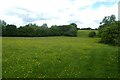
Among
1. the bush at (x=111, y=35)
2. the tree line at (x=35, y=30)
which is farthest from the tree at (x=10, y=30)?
the bush at (x=111, y=35)

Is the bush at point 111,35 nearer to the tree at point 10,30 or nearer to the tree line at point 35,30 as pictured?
the tree line at point 35,30

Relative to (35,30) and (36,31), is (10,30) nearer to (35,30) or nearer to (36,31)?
(35,30)

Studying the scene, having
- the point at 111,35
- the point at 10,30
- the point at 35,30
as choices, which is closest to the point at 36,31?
the point at 35,30

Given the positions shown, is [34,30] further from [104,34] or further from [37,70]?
[37,70]

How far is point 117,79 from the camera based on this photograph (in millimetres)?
16188

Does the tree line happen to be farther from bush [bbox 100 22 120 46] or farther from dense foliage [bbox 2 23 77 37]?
bush [bbox 100 22 120 46]

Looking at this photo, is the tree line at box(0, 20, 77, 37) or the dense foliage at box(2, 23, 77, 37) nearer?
the tree line at box(0, 20, 77, 37)

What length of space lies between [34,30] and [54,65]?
208 ft

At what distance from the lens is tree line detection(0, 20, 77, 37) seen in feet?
255

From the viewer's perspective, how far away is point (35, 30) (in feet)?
275

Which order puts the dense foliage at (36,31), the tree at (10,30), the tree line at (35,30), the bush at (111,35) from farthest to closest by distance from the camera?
the dense foliage at (36,31), the tree line at (35,30), the tree at (10,30), the bush at (111,35)

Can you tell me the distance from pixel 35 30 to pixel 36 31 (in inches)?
34.1

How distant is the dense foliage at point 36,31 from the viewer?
256 feet

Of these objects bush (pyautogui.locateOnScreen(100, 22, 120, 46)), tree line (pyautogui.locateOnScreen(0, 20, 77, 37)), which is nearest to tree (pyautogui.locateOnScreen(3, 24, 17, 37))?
tree line (pyautogui.locateOnScreen(0, 20, 77, 37))
